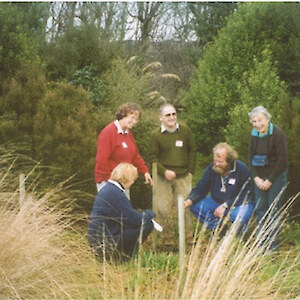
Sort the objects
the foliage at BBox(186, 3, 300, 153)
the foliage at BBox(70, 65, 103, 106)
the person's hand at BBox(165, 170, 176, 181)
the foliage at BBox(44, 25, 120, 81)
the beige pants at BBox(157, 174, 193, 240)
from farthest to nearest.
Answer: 1. the foliage at BBox(44, 25, 120, 81)
2. the foliage at BBox(70, 65, 103, 106)
3. the foliage at BBox(186, 3, 300, 153)
4. the beige pants at BBox(157, 174, 193, 240)
5. the person's hand at BBox(165, 170, 176, 181)

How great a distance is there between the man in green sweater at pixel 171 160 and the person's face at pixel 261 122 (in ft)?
2.84

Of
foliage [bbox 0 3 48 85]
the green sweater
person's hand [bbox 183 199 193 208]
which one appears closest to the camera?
person's hand [bbox 183 199 193 208]

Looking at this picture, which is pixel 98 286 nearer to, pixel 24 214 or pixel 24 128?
pixel 24 214

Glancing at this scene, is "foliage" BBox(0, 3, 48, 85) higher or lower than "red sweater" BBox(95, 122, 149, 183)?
higher

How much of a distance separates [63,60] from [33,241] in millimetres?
11566

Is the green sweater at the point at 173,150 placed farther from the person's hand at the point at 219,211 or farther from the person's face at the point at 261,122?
the person's face at the point at 261,122

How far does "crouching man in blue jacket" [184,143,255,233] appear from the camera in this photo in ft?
18.8

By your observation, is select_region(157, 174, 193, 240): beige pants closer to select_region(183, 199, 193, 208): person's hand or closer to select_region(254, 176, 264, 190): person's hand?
select_region(183, 199, 193, 208): person's hand

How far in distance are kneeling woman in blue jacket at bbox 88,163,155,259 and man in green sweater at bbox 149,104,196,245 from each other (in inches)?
46.4

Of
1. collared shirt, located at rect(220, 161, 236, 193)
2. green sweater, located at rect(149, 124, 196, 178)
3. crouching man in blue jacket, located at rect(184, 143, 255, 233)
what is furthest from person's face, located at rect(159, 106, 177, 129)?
collared shirt, located at rect(220, 161, 236, 193)

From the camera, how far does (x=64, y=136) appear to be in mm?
7664

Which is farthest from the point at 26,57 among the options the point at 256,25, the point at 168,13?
the point at 168,13

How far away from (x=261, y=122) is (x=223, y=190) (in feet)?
2.69

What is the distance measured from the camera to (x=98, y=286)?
12.9 feet
